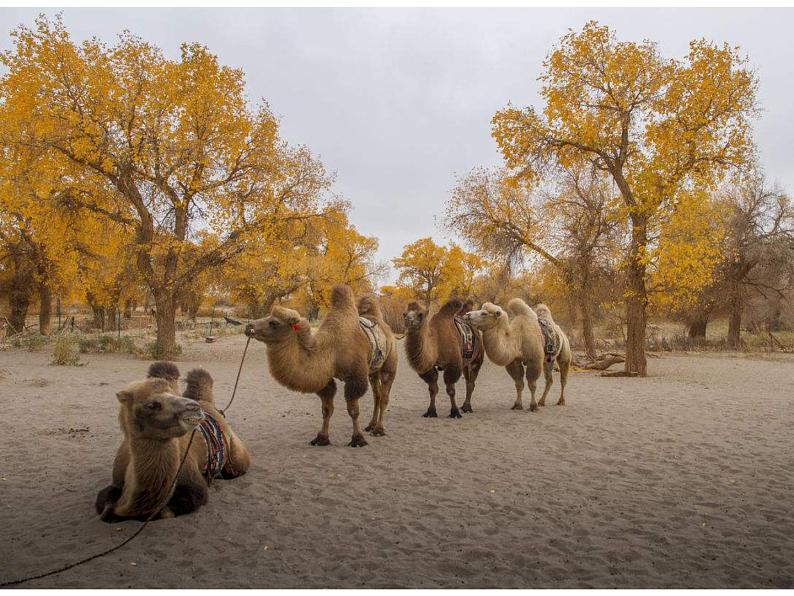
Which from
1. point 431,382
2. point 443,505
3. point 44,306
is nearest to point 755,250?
point 431,382

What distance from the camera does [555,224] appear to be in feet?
71.3

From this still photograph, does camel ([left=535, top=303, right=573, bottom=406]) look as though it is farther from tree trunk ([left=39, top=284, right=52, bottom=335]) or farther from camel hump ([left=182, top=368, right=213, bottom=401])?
tree trunk ([left=39, top=284, right=52, bottom=335])

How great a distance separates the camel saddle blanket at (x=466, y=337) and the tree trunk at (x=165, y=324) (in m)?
12.9

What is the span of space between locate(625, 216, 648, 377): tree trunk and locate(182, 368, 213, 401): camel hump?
12.8 metres

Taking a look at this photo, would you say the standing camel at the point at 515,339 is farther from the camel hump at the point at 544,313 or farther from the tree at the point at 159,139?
the tree at the point at 159,139

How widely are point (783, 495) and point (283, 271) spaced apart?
1797cm

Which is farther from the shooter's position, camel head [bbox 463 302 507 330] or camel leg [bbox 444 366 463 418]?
camel head [bbox 463 302 507 330]

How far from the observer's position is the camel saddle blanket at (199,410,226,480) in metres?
5.12

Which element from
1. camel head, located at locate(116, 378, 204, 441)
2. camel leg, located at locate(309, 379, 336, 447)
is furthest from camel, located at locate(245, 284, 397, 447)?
camel head, located at locate(116, 378, 204, 441)

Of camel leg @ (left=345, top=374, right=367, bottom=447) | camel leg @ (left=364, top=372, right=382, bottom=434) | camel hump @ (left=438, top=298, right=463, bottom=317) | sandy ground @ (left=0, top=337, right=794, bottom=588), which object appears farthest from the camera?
camel hump @ (left=438, top=298, right=463, bottom=317)

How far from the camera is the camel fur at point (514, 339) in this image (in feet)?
31.3

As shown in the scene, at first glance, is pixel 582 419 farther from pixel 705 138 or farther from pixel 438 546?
pixel 705 138

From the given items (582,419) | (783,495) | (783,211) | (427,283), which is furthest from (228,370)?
(427,283)

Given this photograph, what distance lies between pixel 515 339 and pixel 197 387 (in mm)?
6031
